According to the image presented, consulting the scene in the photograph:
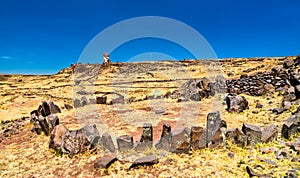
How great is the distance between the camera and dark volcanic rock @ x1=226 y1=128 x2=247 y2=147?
10278 millimetres

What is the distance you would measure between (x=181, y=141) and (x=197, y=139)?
662mm

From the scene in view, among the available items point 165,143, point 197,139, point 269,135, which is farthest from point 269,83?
point 165,143

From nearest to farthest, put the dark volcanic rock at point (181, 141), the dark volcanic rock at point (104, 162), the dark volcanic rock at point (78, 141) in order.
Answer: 1. the dark volcanic rock at point (104, 162)
2. the dark volcanic rock at point (181, 141)
3. the dark volcanic rock at point (78, 141)

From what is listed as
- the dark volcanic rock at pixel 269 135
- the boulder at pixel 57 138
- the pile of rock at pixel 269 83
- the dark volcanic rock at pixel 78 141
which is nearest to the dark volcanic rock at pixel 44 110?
the boulder at pixel 57 138

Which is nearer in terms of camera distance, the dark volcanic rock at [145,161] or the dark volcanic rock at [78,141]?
the dark volcanic rock at [145,161]

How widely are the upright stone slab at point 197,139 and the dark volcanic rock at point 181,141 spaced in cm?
17

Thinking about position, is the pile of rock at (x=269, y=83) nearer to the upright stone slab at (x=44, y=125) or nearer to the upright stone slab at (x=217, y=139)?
the upright stone slab at (x=217, y=139)

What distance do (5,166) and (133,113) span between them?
926 cm

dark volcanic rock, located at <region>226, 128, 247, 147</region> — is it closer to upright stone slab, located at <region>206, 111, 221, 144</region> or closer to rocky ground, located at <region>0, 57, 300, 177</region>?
rocky ground, located at <region>0, 57, 300, 177</region>

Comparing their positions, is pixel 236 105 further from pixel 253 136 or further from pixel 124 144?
pixel 124 144

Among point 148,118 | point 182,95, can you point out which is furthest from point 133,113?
point 182,95

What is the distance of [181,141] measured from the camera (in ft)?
32.8

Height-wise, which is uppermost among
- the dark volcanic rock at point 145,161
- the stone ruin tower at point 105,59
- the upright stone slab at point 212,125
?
the stone ruin tower at point 105,59

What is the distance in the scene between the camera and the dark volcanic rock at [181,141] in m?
9.83
